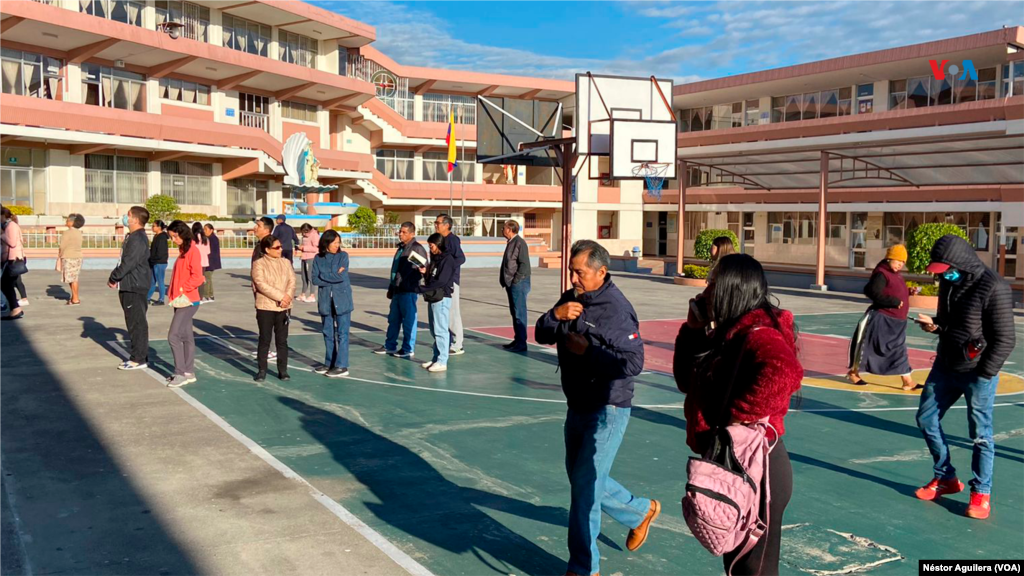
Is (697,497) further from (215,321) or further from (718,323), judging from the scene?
(215,321)

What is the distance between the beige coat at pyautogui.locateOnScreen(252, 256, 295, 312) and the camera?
10.2 meters

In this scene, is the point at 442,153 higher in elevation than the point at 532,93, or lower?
lower

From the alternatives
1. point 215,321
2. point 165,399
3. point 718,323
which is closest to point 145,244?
point 165,399

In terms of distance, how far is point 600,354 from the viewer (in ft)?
15.5

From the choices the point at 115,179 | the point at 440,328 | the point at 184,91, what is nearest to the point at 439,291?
the point at 440,328

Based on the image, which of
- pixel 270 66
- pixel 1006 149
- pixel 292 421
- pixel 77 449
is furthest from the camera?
pixel 270 66

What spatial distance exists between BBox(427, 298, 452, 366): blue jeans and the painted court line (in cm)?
326

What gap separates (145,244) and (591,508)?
25.7 ft

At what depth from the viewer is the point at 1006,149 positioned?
24.0m

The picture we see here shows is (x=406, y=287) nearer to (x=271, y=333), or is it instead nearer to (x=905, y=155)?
(x=271, y=333)

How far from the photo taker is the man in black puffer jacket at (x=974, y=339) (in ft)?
20.0

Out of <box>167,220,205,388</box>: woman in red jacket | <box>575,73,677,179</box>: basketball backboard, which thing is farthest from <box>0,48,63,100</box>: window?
<box>167,220,205,388</box>: woman in red jacket

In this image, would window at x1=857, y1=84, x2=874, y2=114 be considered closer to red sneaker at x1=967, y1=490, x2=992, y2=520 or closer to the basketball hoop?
the basketball hoop

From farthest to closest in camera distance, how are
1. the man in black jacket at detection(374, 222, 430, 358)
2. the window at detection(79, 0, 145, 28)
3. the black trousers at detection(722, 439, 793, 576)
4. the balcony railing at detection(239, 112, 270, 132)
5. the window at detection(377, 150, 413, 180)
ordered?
the window at detection(377, 150, 413, 180)
the balcony railing at detection(239, 112, 270, 132)
the window at detection(79, 0, 145, 28)
the man in black jacket at detection(374, 222, 430, 358)
the black trousers at detection(722, 439, 793, 576)
